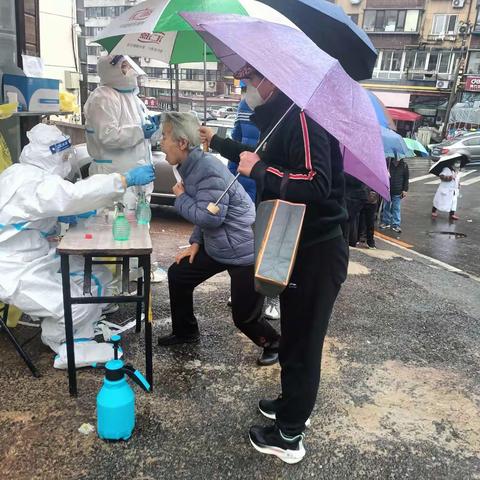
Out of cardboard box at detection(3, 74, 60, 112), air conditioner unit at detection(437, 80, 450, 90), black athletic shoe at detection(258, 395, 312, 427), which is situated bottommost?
black athletic shoe at detection(258, 395, 312, 427)

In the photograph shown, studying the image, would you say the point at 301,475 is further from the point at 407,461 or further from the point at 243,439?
the point at 407,461

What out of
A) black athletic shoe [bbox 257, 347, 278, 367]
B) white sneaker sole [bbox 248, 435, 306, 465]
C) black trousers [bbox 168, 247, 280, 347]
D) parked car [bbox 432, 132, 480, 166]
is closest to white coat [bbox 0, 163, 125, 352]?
black trousers [bbox 168, 247, 280, 347]

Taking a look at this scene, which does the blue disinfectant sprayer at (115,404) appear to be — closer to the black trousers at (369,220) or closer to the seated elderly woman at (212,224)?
the seated elderly woman at (212,224)

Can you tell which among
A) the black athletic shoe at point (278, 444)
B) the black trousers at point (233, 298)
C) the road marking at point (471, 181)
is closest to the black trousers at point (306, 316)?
the black athletic shoe at point (278, 444)

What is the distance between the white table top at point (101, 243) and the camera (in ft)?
8.16

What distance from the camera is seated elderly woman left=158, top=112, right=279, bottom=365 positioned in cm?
285

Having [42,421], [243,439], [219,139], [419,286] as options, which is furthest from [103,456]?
[419,286]

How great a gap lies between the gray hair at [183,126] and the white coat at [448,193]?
920 centimetres

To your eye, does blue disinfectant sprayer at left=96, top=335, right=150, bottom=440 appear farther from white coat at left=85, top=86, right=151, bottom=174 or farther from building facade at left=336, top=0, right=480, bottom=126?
building facade at left=336, top=0, right=480, bottom=126

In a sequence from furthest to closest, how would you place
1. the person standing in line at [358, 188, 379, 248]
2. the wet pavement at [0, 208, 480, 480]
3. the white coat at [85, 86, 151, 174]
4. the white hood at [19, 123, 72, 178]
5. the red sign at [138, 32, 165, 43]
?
the person standing in line at [358, 188, 379, 248] < the white coat at [85, 86, 151, 174] < the red sign at [138, 32, 165, 43] < the white hood at [19, 123, 72, 178] < the wet pavement at [0, 208, 480, 480]

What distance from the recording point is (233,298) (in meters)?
2.93

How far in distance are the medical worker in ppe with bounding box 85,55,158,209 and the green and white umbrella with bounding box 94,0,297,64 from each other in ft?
0.69

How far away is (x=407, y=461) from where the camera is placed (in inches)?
96.0

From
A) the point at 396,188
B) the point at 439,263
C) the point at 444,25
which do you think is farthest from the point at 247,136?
the point at 444,25
